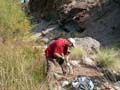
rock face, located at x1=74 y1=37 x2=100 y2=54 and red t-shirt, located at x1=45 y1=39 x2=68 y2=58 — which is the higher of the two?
red t-shirt, located at x1=45 y1=39 x2=68 y2=58

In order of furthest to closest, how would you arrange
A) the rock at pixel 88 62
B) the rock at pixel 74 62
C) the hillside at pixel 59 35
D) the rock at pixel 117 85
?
the rock at pixel 88 62 < the rock at pixel 74 62 < the rock at pixel 117 85 < the hillside at pixel 59 35

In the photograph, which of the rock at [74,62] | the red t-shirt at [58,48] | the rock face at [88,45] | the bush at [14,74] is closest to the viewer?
the bush at [14,74]

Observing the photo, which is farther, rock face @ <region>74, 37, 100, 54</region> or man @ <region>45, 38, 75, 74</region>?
rock face @ <region>74, 37, 100, 54</region>

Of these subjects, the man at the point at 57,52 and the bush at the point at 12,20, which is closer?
the man at the point at 57,52

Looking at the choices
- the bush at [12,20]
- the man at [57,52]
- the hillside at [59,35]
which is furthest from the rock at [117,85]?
the bush at [12,20]

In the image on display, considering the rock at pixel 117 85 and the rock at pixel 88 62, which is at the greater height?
the rock at pixel 117 85

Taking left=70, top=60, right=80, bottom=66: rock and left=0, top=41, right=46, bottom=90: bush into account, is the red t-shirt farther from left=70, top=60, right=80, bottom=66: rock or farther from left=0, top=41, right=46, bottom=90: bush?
left=0, top=41, right=46, bottom=90: bush

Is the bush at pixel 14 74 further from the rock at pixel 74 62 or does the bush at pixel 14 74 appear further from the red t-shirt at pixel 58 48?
the rock at pixel 74 62

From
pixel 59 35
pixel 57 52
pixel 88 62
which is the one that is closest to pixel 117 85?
pixel 57 52

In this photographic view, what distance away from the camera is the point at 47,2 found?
110 feet

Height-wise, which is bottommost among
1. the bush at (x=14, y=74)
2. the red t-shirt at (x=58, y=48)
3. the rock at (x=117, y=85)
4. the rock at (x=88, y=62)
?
the rock at (x=88, y=62)

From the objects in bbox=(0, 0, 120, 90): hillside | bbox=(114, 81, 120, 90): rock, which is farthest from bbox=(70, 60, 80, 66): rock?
bbox=(114, 81, 120, 90): rock

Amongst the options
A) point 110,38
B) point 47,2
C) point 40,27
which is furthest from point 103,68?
point 47,2

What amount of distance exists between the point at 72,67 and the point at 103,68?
43.3 inches
